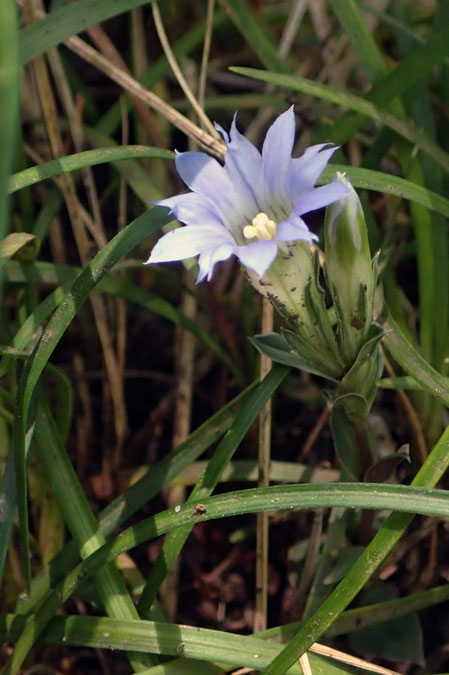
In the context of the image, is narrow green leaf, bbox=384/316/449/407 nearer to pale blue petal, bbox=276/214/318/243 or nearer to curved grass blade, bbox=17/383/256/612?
curved grass blade, bbox=17/383/256/612

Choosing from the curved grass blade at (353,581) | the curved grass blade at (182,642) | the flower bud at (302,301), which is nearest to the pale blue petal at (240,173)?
the flower bud at (302,301)

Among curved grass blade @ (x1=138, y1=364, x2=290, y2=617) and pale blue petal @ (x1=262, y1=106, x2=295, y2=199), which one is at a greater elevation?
pale blue petal @ (x1=262, y1=106, x2=295, y2=199)

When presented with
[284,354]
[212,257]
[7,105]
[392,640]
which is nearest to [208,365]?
[284,354]

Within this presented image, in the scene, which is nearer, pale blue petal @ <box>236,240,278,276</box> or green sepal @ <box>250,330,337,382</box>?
pale blue petal @ <box>236,240,278,276</box>

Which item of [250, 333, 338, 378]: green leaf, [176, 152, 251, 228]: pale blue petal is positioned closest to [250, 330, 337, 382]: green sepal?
[250, 333, 338, 378]: green leaf

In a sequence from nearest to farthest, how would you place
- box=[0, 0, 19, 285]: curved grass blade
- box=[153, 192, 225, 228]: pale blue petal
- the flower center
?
box=[0, 0, 19, 285]: curved grass blade → box=[153, 192, 225, 228]: pale blue petal → the flower center

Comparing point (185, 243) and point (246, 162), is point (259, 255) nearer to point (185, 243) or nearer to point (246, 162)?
Result: point (185, 243)

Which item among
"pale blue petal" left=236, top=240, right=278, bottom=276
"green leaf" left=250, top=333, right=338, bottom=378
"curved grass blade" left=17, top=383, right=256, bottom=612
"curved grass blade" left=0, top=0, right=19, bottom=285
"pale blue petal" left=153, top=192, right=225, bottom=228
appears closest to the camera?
"curved grass blade" left=0, top=0, right=19, bottom=285

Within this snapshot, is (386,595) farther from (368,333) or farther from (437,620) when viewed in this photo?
(368,333)
